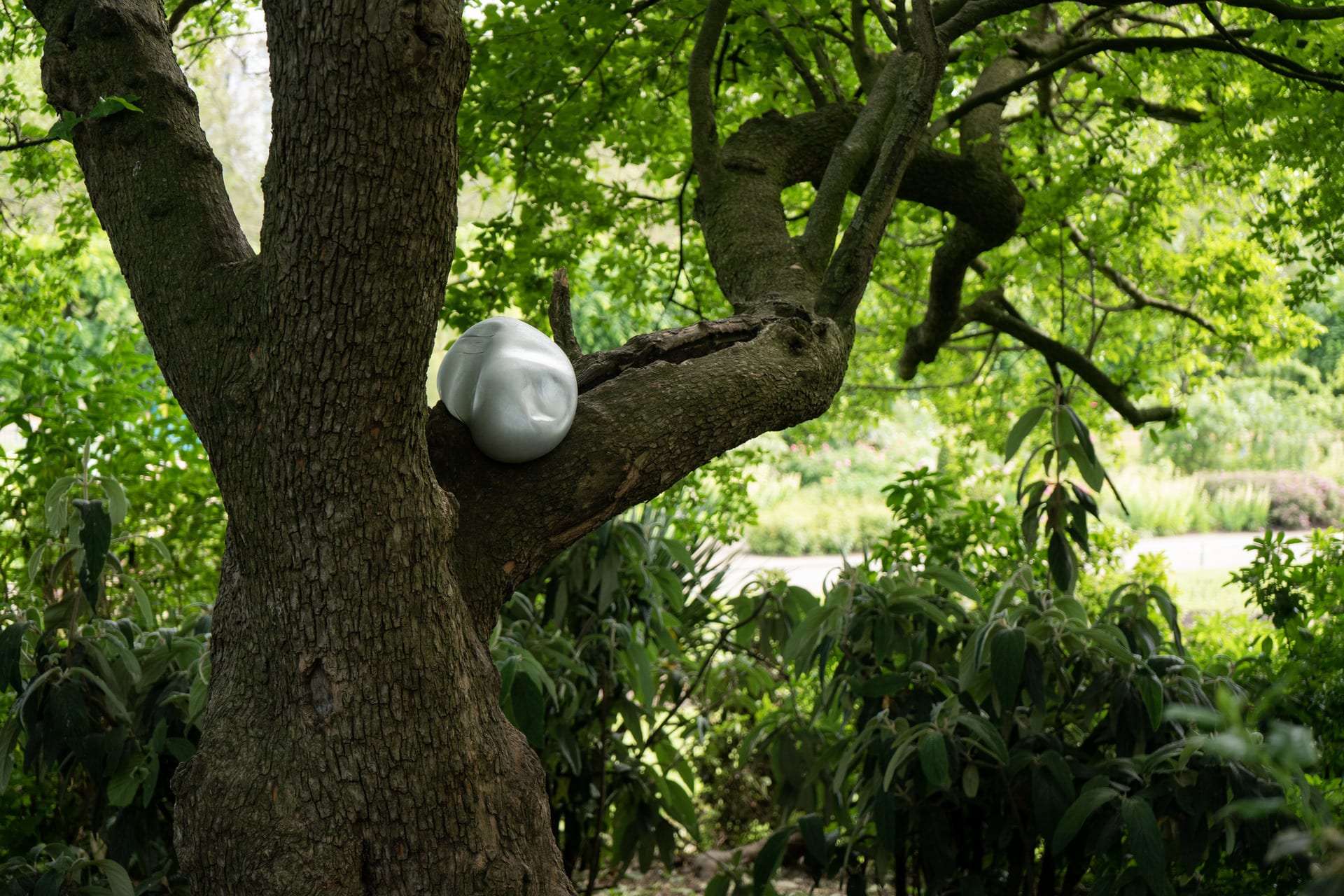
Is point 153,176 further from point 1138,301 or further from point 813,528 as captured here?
point 813,528

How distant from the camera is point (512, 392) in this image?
1485 millimetres

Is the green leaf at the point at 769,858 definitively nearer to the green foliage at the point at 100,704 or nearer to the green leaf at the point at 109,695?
the green foliage at the point at 100,704

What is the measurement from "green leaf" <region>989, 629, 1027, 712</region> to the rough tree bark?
94 centimetres

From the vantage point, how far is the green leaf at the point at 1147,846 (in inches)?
82.0

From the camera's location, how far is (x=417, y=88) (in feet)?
3.99

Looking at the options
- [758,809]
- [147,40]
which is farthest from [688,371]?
[758,809]

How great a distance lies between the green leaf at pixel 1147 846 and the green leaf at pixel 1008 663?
296mm

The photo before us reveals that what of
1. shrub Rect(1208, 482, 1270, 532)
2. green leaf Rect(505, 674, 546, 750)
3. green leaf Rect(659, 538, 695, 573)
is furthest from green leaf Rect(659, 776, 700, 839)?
shrub Rect(1208, 482, 1270, 532)

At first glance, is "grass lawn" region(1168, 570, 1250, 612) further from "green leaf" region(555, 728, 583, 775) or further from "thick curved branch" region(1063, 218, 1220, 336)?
"green leaf" region(555, 728, 583, 775)

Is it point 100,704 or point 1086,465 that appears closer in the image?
point 100,704

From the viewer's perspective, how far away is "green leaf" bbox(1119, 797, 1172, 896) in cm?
208

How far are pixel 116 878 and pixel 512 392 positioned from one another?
1.30 metres

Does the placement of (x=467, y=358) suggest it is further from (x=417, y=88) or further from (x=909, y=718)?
Answer: (x=909, y=718)

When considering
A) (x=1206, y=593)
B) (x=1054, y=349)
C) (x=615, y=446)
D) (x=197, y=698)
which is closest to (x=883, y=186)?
(x=615, y=446)
